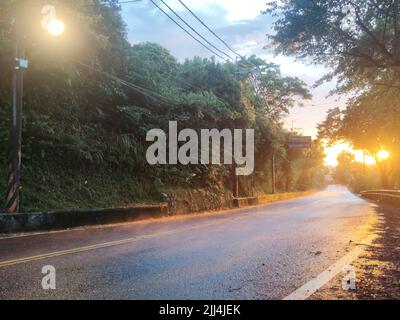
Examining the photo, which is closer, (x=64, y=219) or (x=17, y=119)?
(x=17, y=119)

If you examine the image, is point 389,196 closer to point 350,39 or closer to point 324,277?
point 350,39

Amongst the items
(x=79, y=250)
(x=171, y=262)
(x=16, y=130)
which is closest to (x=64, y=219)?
(x=16, y=130)

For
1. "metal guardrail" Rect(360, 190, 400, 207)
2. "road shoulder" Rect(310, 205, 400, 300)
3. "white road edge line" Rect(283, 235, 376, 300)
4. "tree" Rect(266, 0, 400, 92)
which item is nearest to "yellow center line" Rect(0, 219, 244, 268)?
"white road edge line" Rect(283, 235, 376, 300)

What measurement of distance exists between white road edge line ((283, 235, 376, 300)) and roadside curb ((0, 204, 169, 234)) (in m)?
8.36

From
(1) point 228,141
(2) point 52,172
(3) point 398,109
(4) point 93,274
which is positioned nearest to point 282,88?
(1) point 228,141

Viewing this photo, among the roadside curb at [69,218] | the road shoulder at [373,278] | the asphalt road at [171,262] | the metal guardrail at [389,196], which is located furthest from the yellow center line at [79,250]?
the metal guardrail at [389,196]

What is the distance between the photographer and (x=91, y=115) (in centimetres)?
2069

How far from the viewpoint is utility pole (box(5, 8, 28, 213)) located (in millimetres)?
12805

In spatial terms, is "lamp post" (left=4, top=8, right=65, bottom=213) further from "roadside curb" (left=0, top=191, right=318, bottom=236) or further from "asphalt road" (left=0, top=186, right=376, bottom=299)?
"asphalt road" (left=0, top=186, right=376, bottom=299)

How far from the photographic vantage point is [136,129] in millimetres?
22094

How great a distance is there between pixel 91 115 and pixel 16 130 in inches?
301

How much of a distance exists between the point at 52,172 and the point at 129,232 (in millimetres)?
5869

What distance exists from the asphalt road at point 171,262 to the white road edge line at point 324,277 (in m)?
0.10
